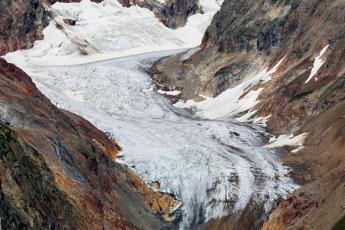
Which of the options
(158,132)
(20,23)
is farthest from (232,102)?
(20,23)

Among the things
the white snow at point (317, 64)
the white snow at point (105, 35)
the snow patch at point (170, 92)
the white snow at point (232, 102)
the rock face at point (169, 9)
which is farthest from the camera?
the rock face at point (169, 9)

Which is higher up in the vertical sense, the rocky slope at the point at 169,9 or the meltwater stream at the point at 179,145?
the meltwater stream at the point at 179,145

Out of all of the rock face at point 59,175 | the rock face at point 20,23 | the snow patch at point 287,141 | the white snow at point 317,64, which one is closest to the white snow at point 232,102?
the white snow at point 317,64

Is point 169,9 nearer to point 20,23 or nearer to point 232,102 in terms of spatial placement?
point 20,23

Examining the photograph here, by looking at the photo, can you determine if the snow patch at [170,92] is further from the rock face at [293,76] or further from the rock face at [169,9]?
the rock face at [169,9]

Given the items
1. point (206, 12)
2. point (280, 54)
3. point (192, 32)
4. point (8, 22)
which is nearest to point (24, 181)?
point (280, 54)

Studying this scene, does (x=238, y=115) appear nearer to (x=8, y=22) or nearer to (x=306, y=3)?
(x=306, y=3)
